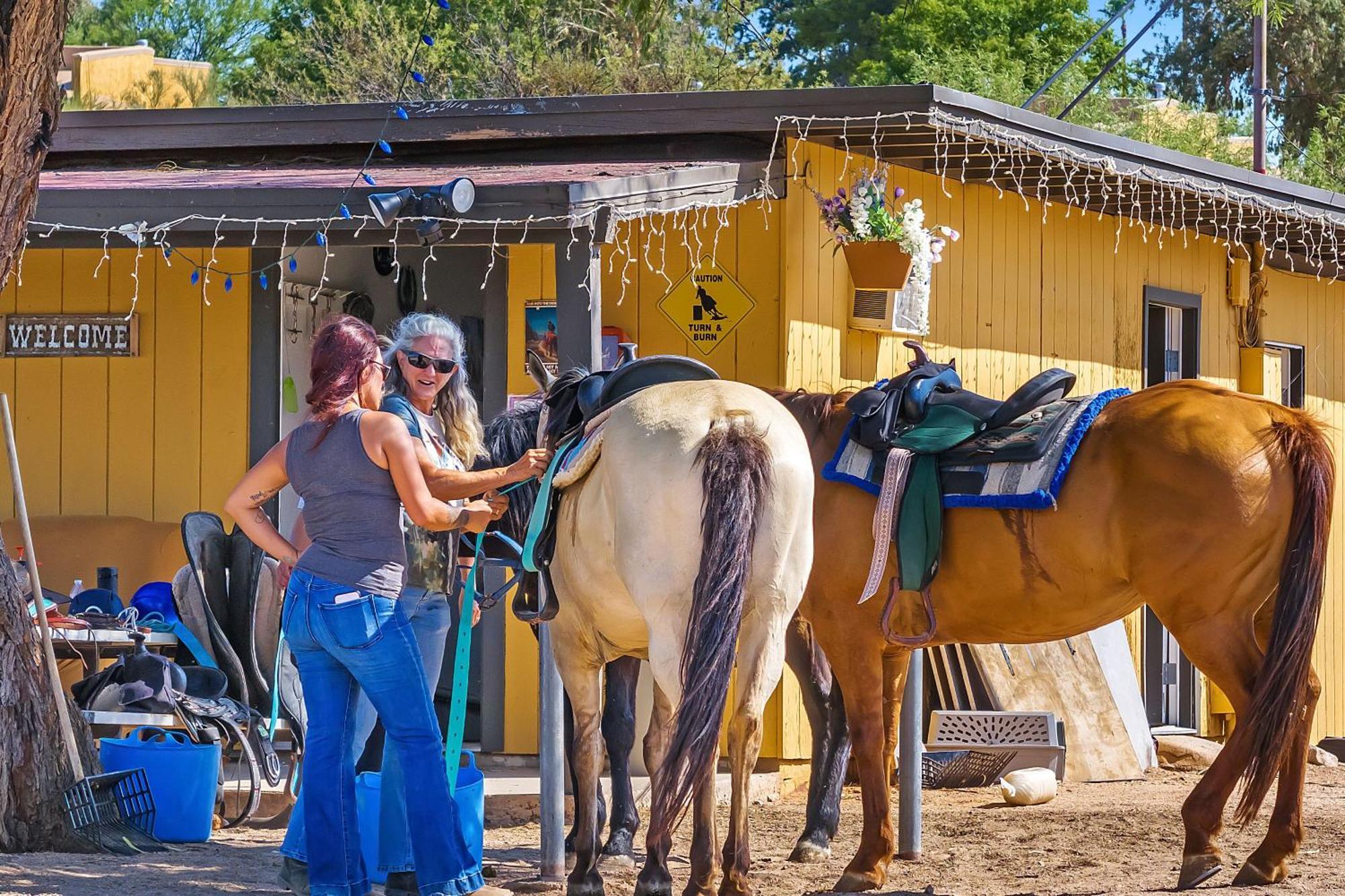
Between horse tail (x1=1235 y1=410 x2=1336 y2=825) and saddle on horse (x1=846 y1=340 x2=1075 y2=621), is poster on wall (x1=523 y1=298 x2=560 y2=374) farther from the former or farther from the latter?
horse tail (x1=1235 y1=410 x2=1336 y2=825)

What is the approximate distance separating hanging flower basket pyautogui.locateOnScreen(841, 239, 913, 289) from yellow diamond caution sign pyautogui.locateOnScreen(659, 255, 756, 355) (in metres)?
0.54

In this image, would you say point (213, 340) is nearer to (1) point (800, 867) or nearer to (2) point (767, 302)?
(2) point (767, 302)

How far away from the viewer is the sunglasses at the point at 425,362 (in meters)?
4.83

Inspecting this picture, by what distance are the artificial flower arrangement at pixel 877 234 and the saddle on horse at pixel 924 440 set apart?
1.63m

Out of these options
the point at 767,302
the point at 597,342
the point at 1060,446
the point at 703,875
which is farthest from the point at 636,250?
the point at 703,875

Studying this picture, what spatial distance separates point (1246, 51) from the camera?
3095 centimetres

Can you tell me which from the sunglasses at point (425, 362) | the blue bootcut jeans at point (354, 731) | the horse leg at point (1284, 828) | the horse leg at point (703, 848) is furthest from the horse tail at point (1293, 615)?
the sunglasses at point (425, 362)

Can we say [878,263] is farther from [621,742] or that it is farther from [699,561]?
[699,561]

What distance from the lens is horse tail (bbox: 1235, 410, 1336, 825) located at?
495 centimetres

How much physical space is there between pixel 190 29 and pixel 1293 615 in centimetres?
3664

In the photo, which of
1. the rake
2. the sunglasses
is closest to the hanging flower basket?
the sunglasses

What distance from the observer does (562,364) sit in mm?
6012

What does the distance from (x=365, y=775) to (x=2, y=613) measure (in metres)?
1.41

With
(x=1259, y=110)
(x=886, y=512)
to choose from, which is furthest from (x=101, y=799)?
(x=1259, y=110)
